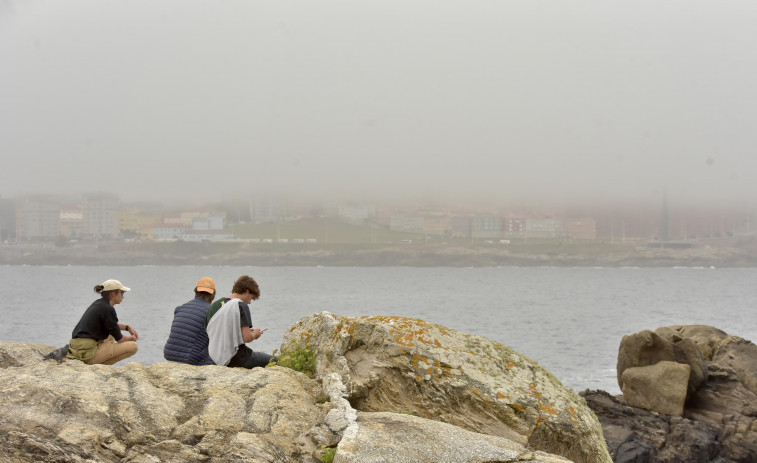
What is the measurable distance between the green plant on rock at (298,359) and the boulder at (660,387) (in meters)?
18.9

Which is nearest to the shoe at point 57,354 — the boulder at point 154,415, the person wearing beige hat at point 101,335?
the person wearing beige hat at point 101,335

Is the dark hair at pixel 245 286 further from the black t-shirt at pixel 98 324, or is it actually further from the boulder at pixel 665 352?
the boulder at pixel 665 352

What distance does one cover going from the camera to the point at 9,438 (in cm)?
568

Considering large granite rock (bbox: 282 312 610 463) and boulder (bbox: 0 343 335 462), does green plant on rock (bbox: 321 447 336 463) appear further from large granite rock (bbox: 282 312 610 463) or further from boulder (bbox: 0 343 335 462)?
large granite rock (bbox: 282 312 610 463)

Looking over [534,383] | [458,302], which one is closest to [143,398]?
[534,383]

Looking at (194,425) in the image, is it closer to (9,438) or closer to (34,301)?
(9,438)

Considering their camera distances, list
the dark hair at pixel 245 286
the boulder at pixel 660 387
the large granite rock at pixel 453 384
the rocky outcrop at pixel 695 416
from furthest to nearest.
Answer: the boulder at pixel 660 387, the rocky outcrop at pixel 695 416, the dark hair at pixel 245 286, the large granite rock at pixel 453 384

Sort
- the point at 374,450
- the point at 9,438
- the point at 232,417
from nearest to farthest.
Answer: the point at 9,438 → the point at 374,450 → the point at 232,417

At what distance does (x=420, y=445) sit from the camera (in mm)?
6246

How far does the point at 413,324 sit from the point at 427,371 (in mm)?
784

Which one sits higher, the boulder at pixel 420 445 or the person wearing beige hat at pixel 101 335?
the person wearing beige hat at pixel 101 335

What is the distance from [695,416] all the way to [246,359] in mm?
20083

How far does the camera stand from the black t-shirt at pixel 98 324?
9.61 m

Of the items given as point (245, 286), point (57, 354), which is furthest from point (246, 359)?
point (57, 354)
